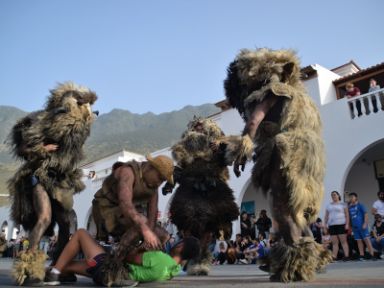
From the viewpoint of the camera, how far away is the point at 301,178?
10.5 feet

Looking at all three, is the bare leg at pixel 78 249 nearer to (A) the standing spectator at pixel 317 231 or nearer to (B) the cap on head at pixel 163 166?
(B) the cap on head at pixel 163 166

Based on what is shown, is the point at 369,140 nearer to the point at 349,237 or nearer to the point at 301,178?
the point at 349,237

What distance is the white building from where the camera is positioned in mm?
11742

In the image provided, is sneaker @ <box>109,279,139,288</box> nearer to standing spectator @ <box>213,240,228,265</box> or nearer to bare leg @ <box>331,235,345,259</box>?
bare leg @ <box>331,235,345,259</box>

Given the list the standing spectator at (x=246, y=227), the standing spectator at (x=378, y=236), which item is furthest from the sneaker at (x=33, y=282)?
the standing spectator at (x=246, y=227)

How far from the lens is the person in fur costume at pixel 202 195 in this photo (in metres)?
4.40

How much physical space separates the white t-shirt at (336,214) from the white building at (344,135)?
5.25 feet

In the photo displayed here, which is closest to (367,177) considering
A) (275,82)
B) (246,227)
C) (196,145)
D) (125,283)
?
(246,227)

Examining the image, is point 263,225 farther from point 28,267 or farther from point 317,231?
point 28,267

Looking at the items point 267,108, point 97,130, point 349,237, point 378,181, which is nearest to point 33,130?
point 267,108

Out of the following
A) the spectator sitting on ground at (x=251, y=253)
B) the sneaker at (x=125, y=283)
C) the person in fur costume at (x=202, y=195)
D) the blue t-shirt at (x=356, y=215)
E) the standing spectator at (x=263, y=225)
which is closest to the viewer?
the sneaker at (x=125, y=283)

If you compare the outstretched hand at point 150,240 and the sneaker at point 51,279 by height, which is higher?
the outstretched hand at point 150,240

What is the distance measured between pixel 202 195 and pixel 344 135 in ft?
29.8

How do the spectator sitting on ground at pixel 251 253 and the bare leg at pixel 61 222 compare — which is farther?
the spectator sitting on ground at pixel 251 253
